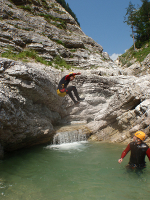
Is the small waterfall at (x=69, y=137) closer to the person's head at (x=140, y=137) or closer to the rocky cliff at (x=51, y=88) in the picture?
the rocky cliff at (x=51, y=88)

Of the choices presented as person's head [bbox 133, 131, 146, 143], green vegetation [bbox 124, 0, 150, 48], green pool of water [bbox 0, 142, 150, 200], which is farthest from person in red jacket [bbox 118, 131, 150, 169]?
green vegetation [bbox 124, 0, 150, 48]

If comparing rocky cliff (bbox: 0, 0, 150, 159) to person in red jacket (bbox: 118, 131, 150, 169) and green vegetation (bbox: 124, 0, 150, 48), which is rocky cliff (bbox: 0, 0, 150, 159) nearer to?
person in red jacket (bbox: 118, 131, 150, 169)

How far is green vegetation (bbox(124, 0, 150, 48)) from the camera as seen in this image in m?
36.4

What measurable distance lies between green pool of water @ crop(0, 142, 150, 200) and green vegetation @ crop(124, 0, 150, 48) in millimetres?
40147

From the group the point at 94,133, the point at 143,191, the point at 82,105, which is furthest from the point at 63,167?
the point at 82,105

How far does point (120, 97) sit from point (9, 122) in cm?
743

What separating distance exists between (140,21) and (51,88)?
39.7 metres

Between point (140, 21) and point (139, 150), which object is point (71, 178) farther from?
point (140, 21)

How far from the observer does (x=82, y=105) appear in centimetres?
1431

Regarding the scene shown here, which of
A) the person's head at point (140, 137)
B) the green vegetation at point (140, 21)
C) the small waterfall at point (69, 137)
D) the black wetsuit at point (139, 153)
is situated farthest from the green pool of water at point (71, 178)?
the green vegetation at point (140, 21)

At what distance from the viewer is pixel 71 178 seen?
15.6 feet

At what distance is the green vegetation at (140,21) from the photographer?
3644cm

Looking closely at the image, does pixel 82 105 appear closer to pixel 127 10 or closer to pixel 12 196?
pixel 12 196

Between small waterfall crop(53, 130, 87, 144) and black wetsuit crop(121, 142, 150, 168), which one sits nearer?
black wetsuit crop(121, 142, 150, 168)
